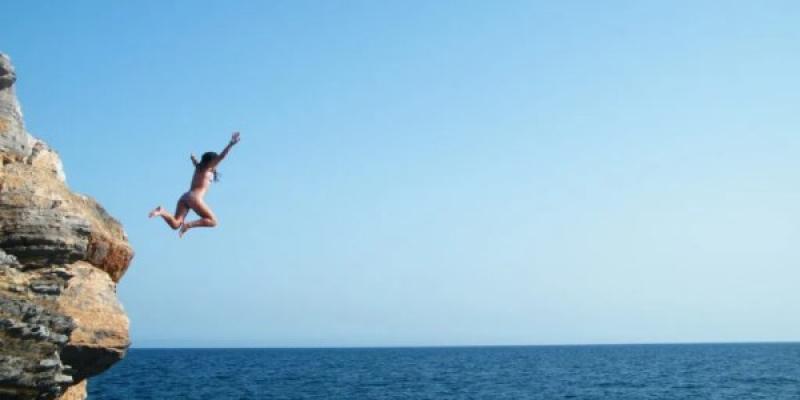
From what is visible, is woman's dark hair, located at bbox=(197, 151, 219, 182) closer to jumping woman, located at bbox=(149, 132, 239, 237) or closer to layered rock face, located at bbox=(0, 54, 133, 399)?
jumping woman, located at bbox=(149, 132, 239, 237)

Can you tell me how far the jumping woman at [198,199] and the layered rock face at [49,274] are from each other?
293 centimetres

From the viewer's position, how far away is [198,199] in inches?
592

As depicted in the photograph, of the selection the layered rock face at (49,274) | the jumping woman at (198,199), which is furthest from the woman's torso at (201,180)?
the layered rock face at (49,274)

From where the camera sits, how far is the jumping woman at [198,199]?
14.9 meters

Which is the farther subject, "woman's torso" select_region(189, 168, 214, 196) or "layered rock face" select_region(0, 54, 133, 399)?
"woman's torso" select_region(189, 168, 214, 196)

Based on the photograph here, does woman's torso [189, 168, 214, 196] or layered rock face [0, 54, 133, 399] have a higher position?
woman's torso [189, 168, 214, 196]

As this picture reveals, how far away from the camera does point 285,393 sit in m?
68.8

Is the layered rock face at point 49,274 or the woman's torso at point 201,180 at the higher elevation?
the woman's torso at point 201,180

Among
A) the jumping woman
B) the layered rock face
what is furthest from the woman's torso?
the layered rock face

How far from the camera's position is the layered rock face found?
14.3 meters

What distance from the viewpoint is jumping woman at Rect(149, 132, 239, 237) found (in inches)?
587

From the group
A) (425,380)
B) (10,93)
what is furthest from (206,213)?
(425,380)

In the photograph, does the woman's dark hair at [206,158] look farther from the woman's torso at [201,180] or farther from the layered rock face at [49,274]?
the layered rock face at [49,274]

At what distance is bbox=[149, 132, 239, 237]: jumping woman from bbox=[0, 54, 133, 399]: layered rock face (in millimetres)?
2928
